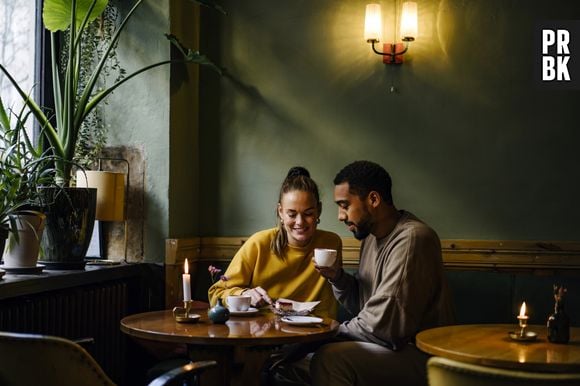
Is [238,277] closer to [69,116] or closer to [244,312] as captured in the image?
[244,312]

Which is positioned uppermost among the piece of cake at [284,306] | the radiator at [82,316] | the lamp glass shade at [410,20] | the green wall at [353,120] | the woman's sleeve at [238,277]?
the lamp glass shade at [410,20]

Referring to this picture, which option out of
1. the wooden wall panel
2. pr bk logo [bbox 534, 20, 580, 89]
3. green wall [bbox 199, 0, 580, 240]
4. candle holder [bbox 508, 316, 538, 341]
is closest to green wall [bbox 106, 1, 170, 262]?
the wooden wall panel

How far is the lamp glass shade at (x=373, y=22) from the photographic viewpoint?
408cm

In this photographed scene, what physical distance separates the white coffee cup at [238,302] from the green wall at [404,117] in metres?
1.15

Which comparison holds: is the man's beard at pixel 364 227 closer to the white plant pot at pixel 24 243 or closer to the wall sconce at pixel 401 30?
the wall sconce at pixel 401 30

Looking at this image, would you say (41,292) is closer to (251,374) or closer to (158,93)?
(251,374)

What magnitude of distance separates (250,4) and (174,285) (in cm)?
168


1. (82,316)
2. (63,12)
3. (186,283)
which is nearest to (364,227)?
(186,283)

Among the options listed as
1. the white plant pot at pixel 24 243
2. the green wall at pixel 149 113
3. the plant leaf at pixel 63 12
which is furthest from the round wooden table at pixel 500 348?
the plant leaf at pixel 63 12

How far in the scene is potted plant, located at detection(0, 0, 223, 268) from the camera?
377 cm

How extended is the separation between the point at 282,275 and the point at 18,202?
1245 millimetres

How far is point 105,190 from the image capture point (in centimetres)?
411

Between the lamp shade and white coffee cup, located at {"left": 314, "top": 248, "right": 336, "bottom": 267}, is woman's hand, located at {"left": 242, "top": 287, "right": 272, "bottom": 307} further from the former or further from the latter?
the lamp shade

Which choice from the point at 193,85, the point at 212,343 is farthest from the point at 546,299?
the point at 193,85
